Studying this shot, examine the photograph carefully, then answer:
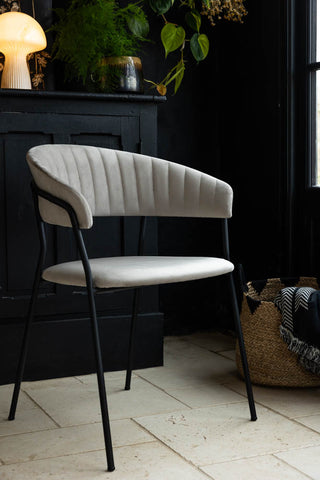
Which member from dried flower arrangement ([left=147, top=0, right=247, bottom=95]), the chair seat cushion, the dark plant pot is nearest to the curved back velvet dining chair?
the chair seat cushion

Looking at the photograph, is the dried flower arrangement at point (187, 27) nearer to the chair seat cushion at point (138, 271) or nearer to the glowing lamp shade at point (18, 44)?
the glowing lamp shade at point (18, 44)

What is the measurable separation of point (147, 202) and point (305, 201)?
79 centimetres

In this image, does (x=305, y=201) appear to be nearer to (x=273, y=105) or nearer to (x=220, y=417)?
(x=273, y=105)

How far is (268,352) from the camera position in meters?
2.48

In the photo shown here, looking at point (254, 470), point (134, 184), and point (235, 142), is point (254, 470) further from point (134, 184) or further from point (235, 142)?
point (235, 142)

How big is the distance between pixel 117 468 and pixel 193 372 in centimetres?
95

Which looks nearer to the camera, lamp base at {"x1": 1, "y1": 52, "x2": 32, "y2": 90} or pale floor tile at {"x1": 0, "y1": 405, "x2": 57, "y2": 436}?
pale floor tile at {"x1": 0, "y1": 405, "x2": 57, "y2": 436}

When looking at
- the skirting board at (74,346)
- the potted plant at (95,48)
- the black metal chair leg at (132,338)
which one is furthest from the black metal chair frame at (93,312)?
the potted plant at (95,48)

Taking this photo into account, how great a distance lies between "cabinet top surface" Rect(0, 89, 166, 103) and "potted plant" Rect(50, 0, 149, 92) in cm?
7

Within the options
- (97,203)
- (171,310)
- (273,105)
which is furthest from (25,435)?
(273,105)

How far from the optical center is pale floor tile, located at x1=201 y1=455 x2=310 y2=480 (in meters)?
1.77

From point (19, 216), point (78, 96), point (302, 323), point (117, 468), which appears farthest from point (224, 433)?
point (78, 96)

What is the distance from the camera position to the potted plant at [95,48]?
8.95 feet

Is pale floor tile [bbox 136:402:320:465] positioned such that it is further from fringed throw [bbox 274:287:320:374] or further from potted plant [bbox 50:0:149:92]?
potted plant [bbox 50:0:149:92]
